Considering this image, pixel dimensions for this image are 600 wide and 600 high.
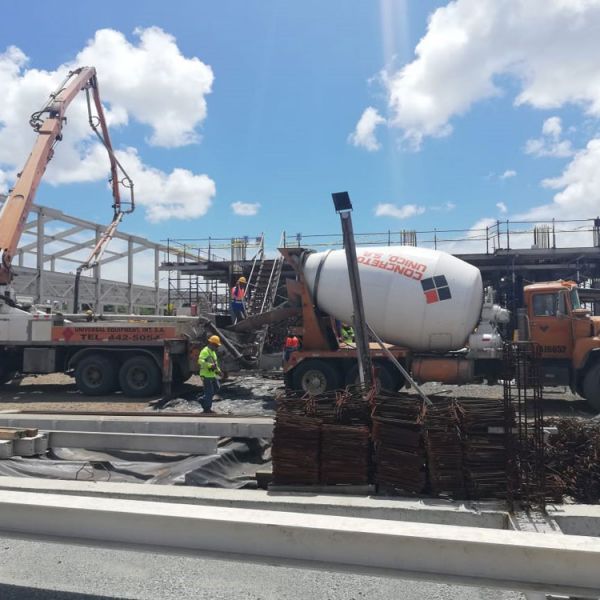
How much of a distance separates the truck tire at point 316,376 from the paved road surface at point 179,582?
333 inches

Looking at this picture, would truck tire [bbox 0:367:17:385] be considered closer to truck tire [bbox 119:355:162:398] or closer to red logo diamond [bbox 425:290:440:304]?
truck tire [bbox 119:355:162:398]

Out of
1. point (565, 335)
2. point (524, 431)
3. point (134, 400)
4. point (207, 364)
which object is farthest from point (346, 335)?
point (524, 431)

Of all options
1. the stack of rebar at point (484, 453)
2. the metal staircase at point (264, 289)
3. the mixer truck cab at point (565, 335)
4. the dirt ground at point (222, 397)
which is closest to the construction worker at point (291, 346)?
the dirt ground at point (222, 397)

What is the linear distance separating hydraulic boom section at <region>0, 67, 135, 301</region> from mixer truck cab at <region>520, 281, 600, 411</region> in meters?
13.7

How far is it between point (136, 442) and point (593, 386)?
9259 mm

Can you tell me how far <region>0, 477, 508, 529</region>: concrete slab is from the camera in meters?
3.87

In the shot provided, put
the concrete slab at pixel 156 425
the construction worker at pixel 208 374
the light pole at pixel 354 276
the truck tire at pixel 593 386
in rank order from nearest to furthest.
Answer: the concrete slab at pixel 156 425 → the light pole at pixel 354 276 → the construction worker at pixel 208 374 → the truck tire at pixel 593 386

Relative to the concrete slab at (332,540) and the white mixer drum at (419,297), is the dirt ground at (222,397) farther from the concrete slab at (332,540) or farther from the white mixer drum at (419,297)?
the concrete slab at (332,540)

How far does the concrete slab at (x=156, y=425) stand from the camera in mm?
5938

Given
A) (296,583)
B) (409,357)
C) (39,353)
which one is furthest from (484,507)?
(39,353)

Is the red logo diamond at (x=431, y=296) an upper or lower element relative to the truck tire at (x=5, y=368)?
upper

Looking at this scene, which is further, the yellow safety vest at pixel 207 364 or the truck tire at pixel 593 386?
the truck tire at pixel 593 386

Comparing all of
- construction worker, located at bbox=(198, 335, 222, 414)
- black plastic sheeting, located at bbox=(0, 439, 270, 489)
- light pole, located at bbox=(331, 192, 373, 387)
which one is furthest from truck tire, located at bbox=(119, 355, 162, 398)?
light pole, located at bbox=(331, 192, 373, 387)

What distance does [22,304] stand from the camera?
1517cm
